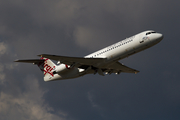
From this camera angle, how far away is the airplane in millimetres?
36281

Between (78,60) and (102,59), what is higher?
(78,60)

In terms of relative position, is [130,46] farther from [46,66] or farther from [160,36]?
[46,66]

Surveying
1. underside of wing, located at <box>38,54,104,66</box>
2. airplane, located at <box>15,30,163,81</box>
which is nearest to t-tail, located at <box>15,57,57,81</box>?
airplane, located at <box>15,30,163,81</box>

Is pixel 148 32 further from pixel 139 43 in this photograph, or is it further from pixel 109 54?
pixel 109 54

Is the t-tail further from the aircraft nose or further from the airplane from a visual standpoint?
the aircraft nose

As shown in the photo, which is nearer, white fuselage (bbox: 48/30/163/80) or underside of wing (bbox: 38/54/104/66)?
white fuselage (bbox: 48/30/163/80)

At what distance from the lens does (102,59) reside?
37.5 metres

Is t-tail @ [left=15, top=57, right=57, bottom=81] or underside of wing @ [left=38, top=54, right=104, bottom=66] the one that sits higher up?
t-tail @ [left=15, top=57, right=57, bottom=81]

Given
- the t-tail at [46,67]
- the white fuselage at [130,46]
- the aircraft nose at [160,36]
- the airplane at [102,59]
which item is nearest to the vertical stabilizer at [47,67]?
the t-tail at [46,67]

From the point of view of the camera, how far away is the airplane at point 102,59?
3628cm

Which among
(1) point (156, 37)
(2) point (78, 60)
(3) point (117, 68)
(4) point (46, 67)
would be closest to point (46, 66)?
(4) point (46, 67)

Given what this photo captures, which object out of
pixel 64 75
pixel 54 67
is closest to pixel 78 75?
pixel 64 75

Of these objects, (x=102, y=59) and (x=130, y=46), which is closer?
(x=130, y=46)

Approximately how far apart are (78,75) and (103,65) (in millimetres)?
4797
